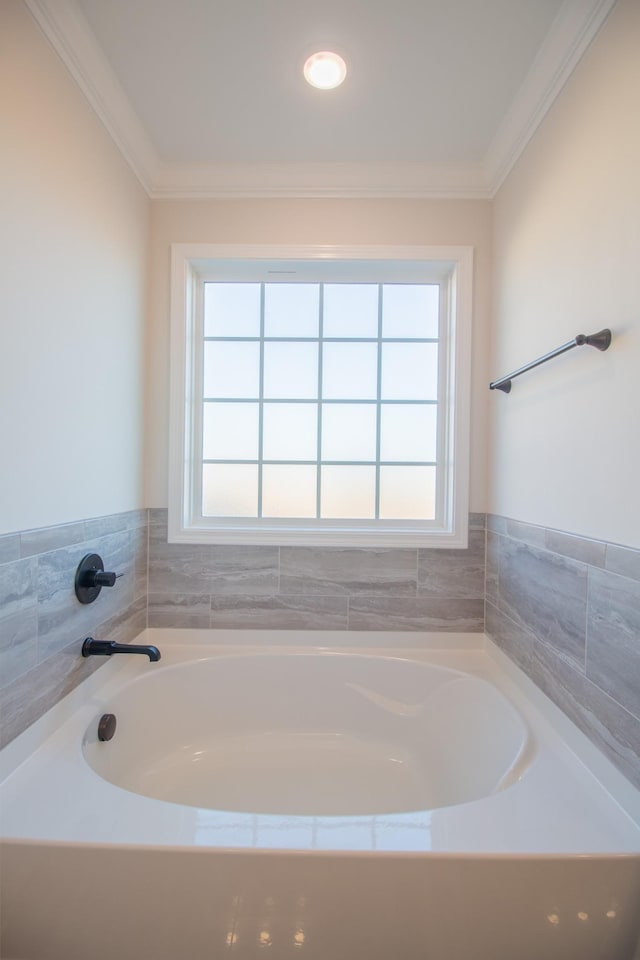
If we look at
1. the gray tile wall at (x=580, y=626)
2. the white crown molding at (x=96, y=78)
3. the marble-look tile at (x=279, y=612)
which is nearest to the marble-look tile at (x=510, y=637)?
the gray tile wall at (x=580, y=626)

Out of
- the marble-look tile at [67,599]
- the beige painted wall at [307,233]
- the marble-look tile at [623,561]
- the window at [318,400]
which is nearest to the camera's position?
the marble-look tile at [623,561]

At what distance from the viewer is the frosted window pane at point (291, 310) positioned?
1790mm

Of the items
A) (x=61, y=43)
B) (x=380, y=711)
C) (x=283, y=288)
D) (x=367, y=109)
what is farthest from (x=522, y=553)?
(x=61, y=43)

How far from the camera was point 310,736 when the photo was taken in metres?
1.54

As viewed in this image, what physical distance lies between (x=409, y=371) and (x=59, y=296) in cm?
133

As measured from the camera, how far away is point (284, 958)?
72cm

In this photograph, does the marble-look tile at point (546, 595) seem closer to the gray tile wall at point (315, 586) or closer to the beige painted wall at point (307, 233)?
the gray tile wall at point (315, 586)

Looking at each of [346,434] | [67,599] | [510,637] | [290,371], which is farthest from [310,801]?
[290,371]

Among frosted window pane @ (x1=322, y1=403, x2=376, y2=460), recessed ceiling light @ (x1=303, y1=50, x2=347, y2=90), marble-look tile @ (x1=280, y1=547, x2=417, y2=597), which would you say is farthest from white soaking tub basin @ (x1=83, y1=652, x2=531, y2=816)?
recessed ceiling light @ (x1=303, y1=50, x2=347, y2=90)

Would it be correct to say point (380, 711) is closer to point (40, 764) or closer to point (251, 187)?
point (40, 764)

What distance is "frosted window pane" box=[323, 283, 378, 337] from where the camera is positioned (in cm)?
179

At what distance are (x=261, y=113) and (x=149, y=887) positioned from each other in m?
2.12

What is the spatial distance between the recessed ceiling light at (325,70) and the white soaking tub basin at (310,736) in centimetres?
197

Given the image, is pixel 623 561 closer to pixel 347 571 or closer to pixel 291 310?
pixel 347 571
